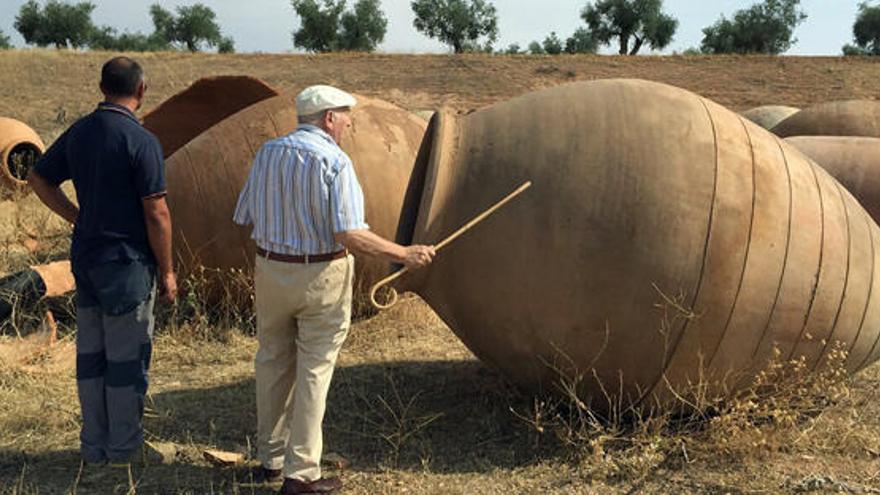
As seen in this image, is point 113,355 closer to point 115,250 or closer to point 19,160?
point 115,250

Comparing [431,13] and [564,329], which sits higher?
[431,13]

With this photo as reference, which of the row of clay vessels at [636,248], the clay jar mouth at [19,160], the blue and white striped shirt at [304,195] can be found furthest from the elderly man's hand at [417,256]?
the clay jar mouth at [19,160]

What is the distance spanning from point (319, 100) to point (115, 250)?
128 cm

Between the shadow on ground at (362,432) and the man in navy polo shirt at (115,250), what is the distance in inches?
10.1

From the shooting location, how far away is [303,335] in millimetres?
3520

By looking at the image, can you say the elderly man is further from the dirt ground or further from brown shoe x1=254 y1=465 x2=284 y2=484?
the dirt ground

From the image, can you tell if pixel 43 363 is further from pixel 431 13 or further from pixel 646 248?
pixel 431 13

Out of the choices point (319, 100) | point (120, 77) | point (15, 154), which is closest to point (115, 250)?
point (120, 77)

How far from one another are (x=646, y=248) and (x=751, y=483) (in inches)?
46.3

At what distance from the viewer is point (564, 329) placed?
3900 millimetres

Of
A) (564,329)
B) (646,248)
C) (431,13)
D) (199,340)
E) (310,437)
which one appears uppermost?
(431,13)

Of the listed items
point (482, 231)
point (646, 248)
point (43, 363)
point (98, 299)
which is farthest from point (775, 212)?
point (43, 363)

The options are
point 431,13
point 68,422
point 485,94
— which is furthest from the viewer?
point 431,13

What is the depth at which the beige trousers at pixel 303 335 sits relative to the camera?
3416 mm
